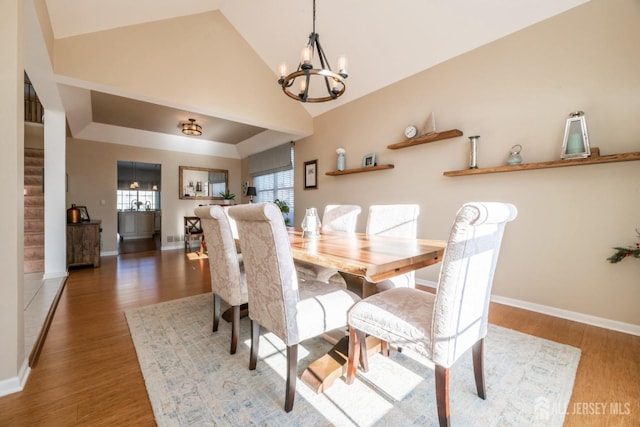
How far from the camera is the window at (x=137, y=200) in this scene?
930cm

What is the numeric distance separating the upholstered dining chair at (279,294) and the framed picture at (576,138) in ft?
7.41

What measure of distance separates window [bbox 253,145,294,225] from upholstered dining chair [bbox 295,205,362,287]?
9.16 feet

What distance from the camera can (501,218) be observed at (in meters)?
1.11

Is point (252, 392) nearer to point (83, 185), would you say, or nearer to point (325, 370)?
point (325, 370)

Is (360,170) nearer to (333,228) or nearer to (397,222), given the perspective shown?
(333,228)

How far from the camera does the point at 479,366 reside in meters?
1.36

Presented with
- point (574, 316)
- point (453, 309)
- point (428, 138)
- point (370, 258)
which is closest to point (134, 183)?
point (428, 138)

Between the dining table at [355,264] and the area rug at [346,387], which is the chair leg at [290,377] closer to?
the area rug at [346,387]

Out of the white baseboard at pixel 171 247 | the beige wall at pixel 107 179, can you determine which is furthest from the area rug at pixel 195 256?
the beige wall at pixel 107 179

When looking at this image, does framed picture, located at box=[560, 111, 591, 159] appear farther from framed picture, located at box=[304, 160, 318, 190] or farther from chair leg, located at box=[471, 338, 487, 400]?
framed picture, located at box=[304, 160, 318, 190]

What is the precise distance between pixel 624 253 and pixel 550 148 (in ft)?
3.28

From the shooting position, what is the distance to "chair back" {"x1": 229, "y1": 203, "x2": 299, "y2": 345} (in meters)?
1.24

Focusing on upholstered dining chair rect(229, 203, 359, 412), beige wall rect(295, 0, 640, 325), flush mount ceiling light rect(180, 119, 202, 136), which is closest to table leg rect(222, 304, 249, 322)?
upholstered dining chair rect(229, 203, 359, 412)

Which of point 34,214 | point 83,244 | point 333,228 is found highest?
point 34,214
